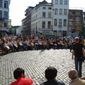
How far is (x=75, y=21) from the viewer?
49688mm

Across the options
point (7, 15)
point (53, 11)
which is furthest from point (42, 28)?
point (7, 15)

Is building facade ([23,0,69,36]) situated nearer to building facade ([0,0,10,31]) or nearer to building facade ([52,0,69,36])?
building facade ([52,0,69,36])

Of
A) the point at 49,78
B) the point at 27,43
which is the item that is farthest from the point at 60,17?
the point at 49,78

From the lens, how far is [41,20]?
5203 centimetres

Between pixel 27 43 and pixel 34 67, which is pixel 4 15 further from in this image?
→ pixel 34 67

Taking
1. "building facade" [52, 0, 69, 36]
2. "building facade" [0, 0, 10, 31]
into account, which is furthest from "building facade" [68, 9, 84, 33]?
"building facade" [0, 0, 10, 31]

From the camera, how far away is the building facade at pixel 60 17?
165ft

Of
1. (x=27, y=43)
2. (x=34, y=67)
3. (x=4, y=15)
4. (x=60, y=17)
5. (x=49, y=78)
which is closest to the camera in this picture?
(x=49, y=78)

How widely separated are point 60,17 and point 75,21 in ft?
16.9

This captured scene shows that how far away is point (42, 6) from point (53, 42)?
31.4 metres

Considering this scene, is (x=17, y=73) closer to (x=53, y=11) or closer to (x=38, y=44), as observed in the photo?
(x=38, y=44)

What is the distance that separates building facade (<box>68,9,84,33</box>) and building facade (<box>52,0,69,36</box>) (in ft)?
4.35

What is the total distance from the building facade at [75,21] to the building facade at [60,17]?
133cm

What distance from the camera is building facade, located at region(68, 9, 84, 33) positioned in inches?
1948
